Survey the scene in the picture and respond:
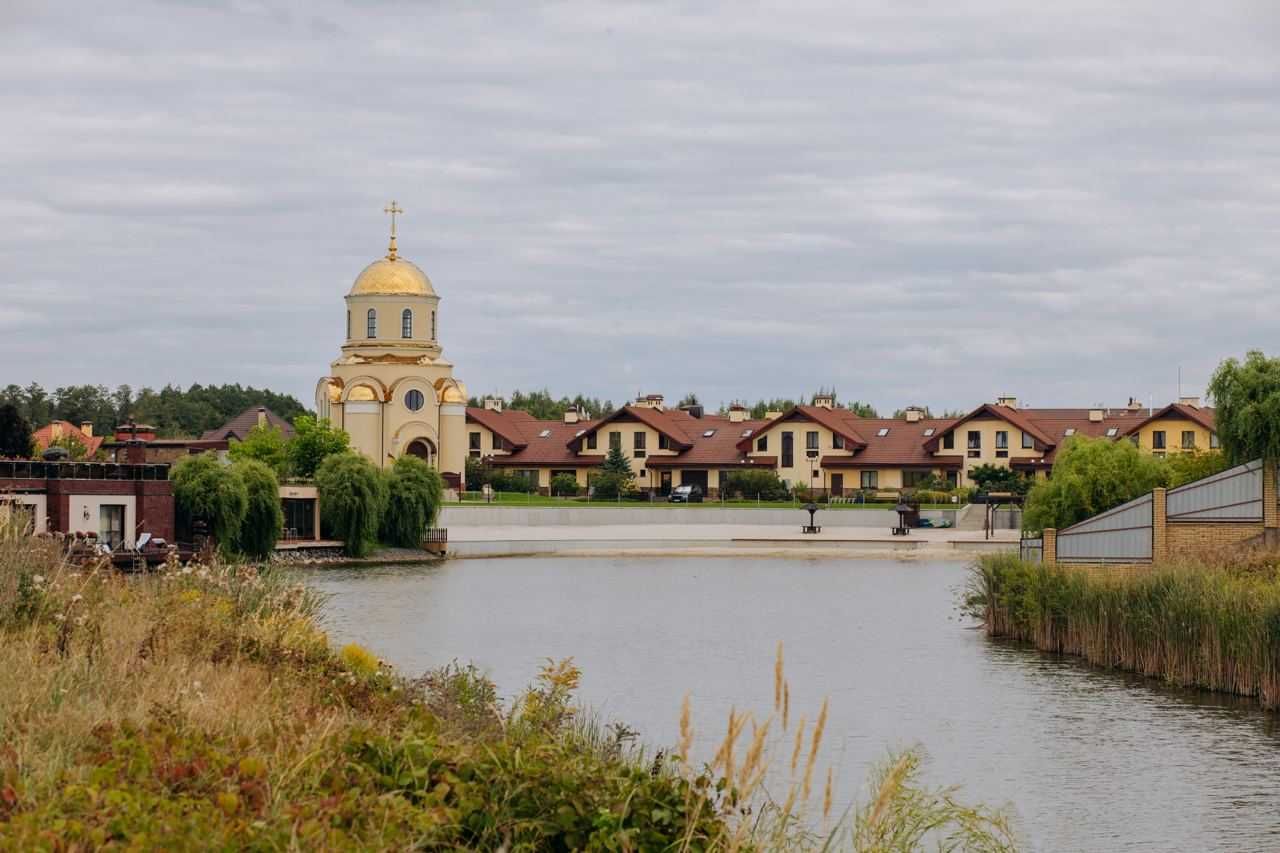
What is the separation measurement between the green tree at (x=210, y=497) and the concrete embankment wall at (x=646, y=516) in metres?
20.7

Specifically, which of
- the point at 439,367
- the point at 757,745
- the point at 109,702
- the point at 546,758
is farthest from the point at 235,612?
the point at 439,367

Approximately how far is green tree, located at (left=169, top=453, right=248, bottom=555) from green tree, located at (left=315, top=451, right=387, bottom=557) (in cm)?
887

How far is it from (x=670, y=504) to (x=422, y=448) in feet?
41.5

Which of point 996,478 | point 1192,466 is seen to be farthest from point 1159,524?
point 996,478

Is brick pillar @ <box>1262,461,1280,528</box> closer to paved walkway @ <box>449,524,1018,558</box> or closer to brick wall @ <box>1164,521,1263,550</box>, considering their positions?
brick wall @ <box>1164,521,1263,550</box>

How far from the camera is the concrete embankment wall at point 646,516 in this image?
76.6m

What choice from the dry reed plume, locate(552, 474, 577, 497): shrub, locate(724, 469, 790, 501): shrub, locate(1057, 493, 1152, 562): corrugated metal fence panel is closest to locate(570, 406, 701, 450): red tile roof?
locate(552, 474, 577, 497): shrub

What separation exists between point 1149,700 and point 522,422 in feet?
281

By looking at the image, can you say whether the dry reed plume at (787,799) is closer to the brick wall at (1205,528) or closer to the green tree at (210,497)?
the brick wall at (1205,528)

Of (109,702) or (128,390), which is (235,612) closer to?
(109,702)

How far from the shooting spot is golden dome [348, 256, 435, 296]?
88.8 meters

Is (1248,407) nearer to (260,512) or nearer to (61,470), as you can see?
(61,470)

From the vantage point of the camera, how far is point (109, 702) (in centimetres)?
964

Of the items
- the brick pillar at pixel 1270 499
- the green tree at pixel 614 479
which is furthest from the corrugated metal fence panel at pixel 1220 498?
the green tree at pixel 614 479
